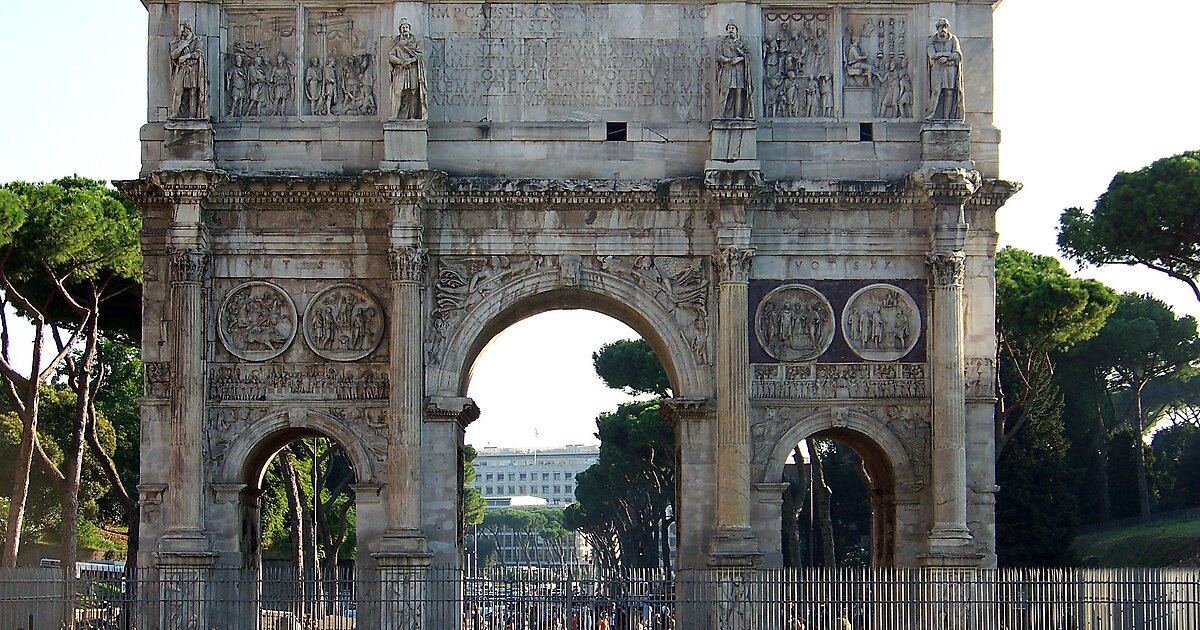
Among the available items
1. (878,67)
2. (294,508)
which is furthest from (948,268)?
(294,508)

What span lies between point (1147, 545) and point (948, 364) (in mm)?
19482

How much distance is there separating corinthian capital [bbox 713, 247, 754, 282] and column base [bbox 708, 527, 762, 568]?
12.6 feet

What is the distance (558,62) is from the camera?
91.7 ft

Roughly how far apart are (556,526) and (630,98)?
388 feet

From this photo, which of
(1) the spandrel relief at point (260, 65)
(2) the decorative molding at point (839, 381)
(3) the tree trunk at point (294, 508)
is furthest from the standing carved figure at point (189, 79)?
(3) the tree trunk at point (294, 508)

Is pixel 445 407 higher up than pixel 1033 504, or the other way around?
pixel 445 407

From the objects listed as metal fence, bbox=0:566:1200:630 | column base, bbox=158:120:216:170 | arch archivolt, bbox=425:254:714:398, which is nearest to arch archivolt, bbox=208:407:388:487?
arch archivolt, bbox=425:254:714:398

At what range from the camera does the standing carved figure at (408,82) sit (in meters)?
27.1

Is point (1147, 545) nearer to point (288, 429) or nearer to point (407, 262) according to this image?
point (407, 262)

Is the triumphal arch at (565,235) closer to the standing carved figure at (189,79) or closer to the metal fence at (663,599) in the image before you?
the standing carved figure at (189,79)

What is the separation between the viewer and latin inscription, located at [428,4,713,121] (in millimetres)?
27812

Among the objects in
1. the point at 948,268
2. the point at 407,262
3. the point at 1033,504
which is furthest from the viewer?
the point at 1033,504

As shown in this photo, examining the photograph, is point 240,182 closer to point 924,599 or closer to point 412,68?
point 412,68

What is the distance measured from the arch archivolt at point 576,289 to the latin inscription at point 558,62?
2.40m
